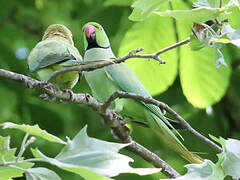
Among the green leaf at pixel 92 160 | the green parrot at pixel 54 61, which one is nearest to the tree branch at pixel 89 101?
the green parrot at pixel 54 61

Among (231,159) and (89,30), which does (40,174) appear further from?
(89,30)

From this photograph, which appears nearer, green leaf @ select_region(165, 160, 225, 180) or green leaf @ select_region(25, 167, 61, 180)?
green leaf @ select_region(25, 167, 61, 180)

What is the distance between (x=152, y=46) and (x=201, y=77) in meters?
0.35

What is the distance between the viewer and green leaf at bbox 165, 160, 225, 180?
1.28 metres

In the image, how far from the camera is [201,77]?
258 cm

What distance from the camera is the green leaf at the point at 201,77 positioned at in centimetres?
250

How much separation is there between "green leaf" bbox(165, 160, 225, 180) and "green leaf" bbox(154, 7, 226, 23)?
14.4 inches

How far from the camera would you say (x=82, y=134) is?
1196 mm

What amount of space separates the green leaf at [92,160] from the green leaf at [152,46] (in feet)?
4.07

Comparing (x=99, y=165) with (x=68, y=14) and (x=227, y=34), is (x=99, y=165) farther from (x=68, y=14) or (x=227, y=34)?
(x=68, y=14)

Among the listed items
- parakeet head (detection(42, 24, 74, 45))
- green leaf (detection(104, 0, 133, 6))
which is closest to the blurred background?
green leaf (detection(104, 0, 133, 6))

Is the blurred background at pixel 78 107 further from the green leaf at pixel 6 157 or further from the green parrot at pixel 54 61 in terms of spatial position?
the green leaf at pixel 6 157

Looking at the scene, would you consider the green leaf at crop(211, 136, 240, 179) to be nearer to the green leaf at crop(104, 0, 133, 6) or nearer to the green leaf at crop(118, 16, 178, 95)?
the green leaf at crop(118, 16, 178, 95)

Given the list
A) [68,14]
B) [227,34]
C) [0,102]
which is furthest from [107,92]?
[68,14]
